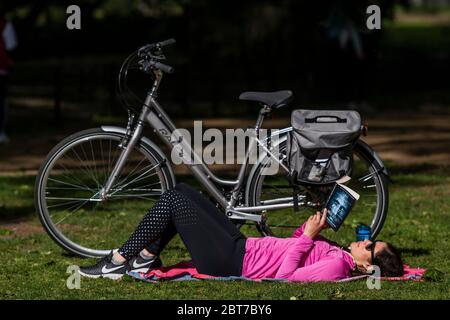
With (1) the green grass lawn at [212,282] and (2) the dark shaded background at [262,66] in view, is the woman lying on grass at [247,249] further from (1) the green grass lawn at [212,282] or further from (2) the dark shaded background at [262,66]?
(2) the dark shaded background at [262,66]

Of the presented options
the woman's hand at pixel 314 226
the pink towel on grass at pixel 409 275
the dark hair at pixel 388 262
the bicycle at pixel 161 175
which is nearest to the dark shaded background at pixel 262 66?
the bicycle at pixel 161 175

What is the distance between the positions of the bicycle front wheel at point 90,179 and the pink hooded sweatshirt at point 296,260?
1.05m

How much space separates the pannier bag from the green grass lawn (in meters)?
0.86

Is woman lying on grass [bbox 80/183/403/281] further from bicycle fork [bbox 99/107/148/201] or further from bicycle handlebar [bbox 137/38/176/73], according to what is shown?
bicycle handlebar [bbox 137/38/176/73]

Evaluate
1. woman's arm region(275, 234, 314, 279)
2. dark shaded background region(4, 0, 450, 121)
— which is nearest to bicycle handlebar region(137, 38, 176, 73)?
woman's arm region(275, 234, 314, 279)

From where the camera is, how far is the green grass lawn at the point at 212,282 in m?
6.48

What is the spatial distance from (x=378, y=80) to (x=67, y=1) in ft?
21.9

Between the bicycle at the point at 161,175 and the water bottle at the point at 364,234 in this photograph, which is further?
the bicycle at the point at 161,175

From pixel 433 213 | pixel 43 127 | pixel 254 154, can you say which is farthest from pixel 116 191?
pixel 43 127

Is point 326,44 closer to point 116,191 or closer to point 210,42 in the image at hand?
point 210,42

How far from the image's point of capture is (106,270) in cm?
692

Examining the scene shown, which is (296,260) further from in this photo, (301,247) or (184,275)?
(184,275)

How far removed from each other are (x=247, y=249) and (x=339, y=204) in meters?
0.65

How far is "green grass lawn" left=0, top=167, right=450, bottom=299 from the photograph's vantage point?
6484mm
